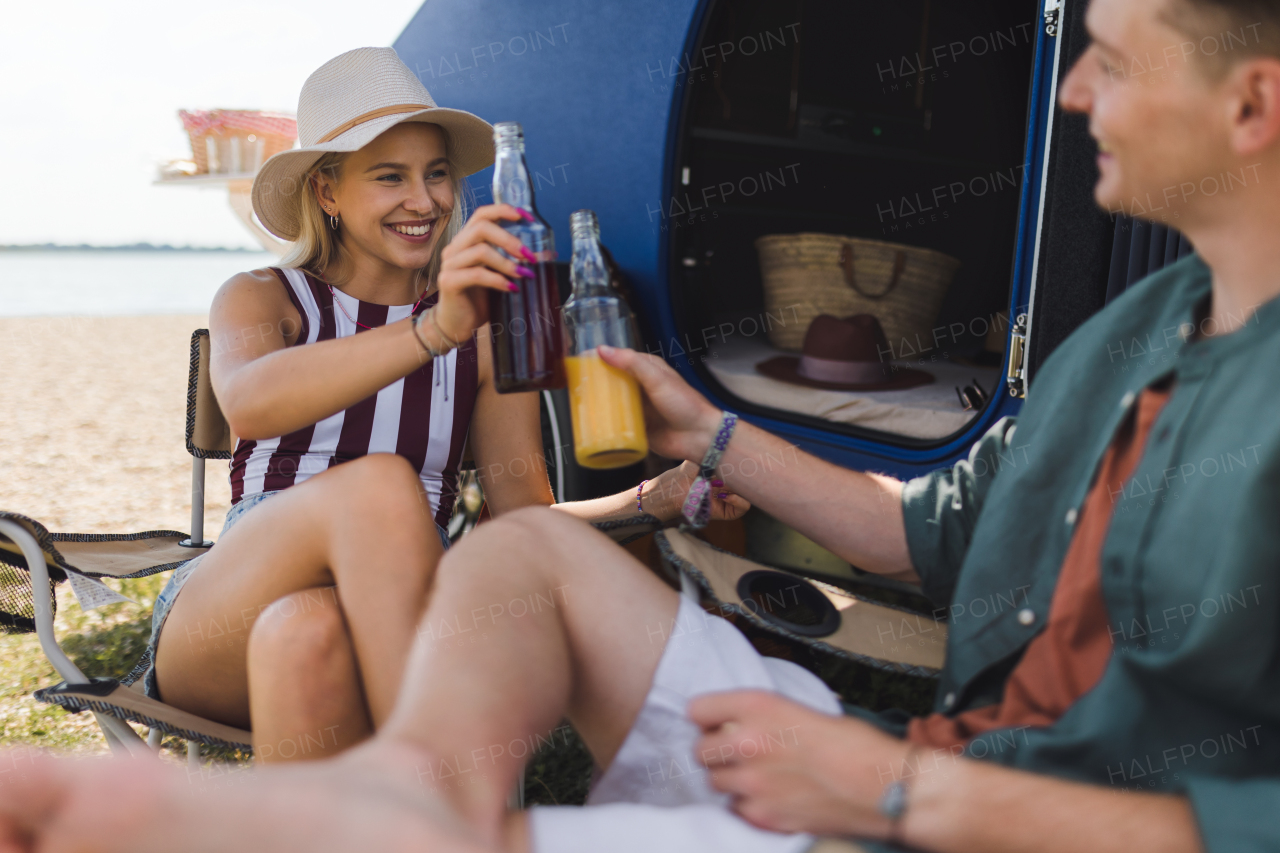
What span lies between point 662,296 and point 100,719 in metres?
1.90

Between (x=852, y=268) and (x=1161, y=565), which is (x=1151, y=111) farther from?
(x=852, y=268)

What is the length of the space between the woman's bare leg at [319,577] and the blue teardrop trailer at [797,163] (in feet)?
4.71

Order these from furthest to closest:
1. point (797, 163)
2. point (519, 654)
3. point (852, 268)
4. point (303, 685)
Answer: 1. point (797, 163)
2. point (852, 268)
3. point (303, 685)
4. point (519, 654)

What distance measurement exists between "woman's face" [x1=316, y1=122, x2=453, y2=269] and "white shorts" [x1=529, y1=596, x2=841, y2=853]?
3.88ft

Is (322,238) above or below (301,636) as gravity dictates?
above

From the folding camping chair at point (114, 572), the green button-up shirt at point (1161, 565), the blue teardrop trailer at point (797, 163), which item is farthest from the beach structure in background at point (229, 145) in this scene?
the green button-up shirt at point (1161, 565)

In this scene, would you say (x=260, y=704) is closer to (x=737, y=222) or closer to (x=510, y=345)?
(x=510, y=345)

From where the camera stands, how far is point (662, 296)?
9.53ft

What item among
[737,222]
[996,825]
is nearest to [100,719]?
[996,825]

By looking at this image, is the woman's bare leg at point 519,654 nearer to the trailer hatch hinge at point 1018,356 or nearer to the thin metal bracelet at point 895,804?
the thin metal bracelet at point 895,804

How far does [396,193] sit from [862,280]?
1707mm

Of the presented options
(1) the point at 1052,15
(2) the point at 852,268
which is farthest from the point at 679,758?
(2) the point at 852,268

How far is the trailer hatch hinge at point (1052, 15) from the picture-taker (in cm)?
191

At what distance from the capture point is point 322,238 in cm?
210
